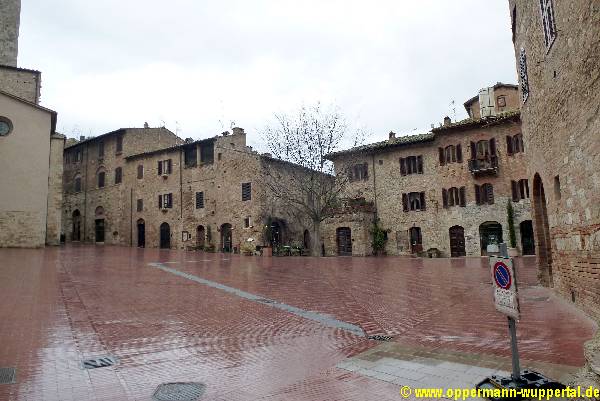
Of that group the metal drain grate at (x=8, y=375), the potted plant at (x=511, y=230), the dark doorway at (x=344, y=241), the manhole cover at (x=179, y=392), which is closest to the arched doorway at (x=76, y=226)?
the dark doorway at (x=344, y=241)

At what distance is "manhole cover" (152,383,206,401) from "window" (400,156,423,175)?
27718mm

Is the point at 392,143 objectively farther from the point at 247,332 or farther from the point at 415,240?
the point at 247,332

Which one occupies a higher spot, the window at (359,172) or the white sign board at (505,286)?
the window at (359,172)

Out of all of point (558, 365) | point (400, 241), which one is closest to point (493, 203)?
point (400, 241)

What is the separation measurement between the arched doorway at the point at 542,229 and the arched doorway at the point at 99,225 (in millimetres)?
38277

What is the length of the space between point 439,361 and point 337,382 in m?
1.62

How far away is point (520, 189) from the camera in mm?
26641

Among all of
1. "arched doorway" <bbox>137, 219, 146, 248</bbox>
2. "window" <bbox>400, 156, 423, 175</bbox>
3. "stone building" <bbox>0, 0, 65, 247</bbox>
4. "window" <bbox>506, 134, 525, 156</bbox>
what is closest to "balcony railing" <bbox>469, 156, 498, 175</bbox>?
"window" <bbox>506, 134, 525, 156</bbox>

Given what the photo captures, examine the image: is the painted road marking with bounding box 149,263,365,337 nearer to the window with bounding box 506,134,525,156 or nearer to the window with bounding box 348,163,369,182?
the window with bounding box 348,163,369,182

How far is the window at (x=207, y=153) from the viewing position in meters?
33.8

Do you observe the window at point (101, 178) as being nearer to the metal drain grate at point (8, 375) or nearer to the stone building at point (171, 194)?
the stone building at point (171, 194)

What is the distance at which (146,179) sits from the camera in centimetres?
3753

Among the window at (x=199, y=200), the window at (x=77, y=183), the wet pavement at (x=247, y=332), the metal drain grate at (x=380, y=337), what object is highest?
the window at (x=77, y=183)

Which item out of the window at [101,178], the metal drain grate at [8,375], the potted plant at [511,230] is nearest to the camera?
the metal drain grate at [8,375]
